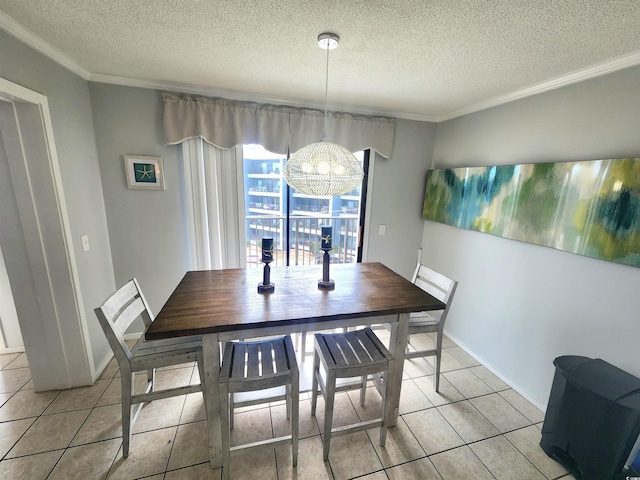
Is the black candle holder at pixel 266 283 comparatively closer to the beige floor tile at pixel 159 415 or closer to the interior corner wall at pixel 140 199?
the beige floor tile at pixel 159 415

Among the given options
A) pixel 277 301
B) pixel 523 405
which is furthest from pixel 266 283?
pixel 523 405

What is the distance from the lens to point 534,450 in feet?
5.31

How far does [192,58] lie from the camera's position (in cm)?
172

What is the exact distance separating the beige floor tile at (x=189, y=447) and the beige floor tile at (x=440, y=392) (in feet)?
5.16

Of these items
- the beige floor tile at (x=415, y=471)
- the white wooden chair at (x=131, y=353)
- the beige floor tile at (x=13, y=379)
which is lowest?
the beige floor tile at (x=415, y=471)

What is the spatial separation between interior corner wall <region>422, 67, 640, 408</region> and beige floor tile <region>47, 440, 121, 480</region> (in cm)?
284

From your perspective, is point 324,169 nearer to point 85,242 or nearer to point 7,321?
point 85,242

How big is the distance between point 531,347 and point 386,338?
1203mm

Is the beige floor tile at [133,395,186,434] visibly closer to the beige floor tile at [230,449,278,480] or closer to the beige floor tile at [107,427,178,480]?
the beige floor tile at [107,427,178,480]

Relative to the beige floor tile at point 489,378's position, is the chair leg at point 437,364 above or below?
above

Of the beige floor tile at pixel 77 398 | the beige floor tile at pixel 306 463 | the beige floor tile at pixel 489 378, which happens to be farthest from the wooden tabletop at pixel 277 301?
the beige floor tile at pixel 489 378

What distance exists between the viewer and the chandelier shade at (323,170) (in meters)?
1.49

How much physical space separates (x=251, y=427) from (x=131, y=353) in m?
0.88

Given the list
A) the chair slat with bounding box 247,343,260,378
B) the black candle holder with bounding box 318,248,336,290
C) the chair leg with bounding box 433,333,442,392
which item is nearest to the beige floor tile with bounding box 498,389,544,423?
the chair leg with bounding box 433,333,442,392
